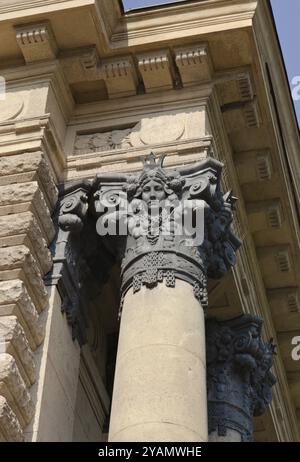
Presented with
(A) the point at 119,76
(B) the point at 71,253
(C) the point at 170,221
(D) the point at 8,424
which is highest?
(A) the point at 119,76

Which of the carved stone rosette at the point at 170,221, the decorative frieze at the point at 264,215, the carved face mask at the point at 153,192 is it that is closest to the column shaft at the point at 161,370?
the carved stone rosette at the point at 170,221

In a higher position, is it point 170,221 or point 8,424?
point 170,221

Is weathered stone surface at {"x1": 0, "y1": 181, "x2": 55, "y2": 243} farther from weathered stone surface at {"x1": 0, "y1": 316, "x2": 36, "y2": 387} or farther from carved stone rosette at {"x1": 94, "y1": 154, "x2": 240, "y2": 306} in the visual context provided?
weathered stone surface at {"x1": 0, "y1": 316, "x2": 36, "y2": 387}

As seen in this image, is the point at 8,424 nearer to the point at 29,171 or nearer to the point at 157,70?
the point at 29,171

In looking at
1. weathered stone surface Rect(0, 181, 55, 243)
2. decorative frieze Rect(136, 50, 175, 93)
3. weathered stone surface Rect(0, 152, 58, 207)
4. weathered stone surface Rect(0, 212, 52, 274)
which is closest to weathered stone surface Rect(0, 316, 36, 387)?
weathered stone surface Rect(0, 212, 52, 274)

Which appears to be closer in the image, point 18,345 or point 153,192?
point 18,345

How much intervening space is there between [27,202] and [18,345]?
2.23 meters

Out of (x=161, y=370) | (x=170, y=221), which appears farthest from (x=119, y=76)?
(x=161, y=370)

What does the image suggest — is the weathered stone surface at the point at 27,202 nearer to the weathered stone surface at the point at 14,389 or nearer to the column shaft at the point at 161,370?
the column shaft at the point at 161,370

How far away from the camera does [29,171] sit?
13.4 m

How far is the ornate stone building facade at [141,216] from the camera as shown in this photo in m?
11.6

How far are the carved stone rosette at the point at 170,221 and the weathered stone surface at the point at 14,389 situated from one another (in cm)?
195

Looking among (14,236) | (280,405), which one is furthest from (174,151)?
(280,405)

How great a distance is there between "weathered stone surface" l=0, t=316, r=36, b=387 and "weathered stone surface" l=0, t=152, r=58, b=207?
95.5 inches
